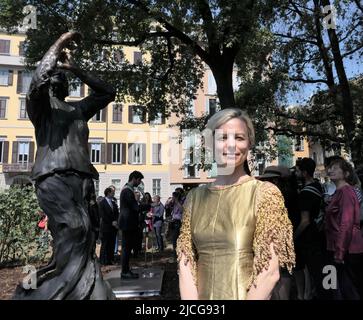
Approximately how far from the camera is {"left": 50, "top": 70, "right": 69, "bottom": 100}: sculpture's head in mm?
3535

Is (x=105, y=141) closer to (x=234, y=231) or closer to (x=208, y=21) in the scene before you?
(x=208, y=21)

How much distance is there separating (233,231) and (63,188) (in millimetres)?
1681

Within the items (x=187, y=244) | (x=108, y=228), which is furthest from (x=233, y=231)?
(x=108, y=228)

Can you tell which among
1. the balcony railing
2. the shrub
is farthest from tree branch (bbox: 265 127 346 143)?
the balcony railing

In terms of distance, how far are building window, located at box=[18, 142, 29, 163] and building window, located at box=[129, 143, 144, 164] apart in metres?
10.7

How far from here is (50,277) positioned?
123 inches

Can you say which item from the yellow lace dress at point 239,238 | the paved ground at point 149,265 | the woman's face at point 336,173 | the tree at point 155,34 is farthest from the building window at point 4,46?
the yellow lace dress at point 239,238

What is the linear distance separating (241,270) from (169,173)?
45049 mm

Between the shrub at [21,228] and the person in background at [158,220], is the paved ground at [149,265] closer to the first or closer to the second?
the shrub at [21,228]

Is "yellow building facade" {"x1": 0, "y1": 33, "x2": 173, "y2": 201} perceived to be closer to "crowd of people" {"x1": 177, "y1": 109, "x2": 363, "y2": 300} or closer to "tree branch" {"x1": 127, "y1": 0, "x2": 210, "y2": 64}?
"tree branch" {"x1": 127, "y1": 0, "x2": 210, "y2": 64}
